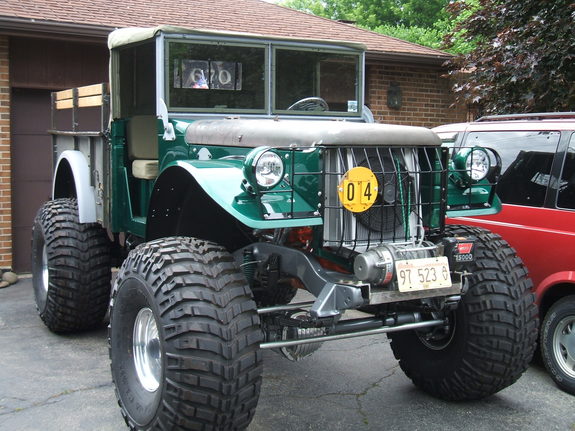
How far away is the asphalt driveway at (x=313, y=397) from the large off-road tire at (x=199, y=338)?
0.88 meters

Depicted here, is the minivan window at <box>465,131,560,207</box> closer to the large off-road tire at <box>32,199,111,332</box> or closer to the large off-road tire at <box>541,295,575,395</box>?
the large off-road tire at <box>541,295,575,395</box>

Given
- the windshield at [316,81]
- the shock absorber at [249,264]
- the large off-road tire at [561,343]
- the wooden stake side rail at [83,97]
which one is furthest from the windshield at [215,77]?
the large off-road tire at [561,343]

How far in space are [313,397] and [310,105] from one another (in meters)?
2.13

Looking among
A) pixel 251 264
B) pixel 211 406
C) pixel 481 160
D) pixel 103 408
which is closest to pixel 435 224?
pixel 481 160

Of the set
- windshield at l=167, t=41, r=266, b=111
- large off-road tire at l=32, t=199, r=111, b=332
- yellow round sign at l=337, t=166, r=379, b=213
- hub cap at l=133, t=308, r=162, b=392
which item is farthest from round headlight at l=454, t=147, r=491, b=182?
large off-road tire at l=32, t=199, r=111, b=332

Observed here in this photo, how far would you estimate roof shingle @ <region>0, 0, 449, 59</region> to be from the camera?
8.25m

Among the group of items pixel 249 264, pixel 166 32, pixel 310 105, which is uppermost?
pixel 166 32

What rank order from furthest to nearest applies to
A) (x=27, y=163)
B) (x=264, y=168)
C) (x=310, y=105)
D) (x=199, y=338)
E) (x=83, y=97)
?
1. (x=27, y=163)
2. (x=83, y=97)
3. (x=310, y=105)
4. (x=264, y=168)
5. (x=199, y=338)

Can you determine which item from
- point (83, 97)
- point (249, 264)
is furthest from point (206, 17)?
point (249, 264)

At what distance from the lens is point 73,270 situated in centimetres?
544

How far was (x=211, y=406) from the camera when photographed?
3100 millimetres

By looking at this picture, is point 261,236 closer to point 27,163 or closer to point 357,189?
point 357,189

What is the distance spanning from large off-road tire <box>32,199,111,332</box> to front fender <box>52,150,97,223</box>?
0.17 meters

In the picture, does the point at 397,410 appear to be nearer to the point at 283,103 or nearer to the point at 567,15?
the point at 283,103
